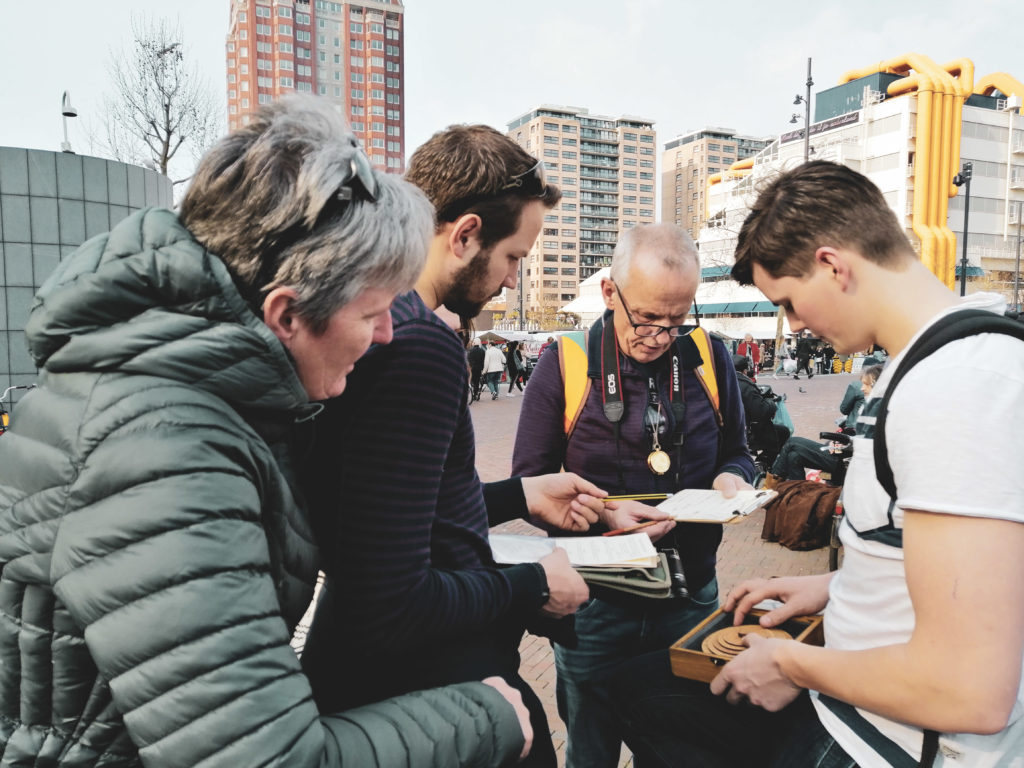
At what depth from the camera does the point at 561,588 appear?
141 cm

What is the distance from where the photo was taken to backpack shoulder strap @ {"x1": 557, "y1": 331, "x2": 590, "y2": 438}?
7.82 ft

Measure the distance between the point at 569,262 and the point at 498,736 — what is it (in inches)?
4392

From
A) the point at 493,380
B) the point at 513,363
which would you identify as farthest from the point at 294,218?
the point at 513,363

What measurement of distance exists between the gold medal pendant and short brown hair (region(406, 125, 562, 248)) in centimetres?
108

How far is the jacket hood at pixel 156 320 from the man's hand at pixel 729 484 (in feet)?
5.45

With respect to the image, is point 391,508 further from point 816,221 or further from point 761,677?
point 816,221

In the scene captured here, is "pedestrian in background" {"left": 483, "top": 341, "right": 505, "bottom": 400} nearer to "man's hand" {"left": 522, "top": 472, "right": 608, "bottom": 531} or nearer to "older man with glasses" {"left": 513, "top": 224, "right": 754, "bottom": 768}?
"older man with glasses" {"left": 513, "top": 224, "right": 754, "bottom": 768}

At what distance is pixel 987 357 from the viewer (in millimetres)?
1036

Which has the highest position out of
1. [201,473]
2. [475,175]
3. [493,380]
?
[475,175]

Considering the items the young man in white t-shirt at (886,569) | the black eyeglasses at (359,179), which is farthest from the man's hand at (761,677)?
the black eyeglasses at (359,179)

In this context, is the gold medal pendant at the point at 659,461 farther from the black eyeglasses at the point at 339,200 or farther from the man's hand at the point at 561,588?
the black eyeglasses at the point at 339,200

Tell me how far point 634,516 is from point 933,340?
1.14 metres

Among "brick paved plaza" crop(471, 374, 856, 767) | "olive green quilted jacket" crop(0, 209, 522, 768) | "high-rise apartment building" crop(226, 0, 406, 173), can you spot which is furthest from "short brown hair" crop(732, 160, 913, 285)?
"high-rise apartment building" crop(226, 0, 406, 173)

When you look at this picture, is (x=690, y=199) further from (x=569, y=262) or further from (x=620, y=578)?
(x=620, y=578)
